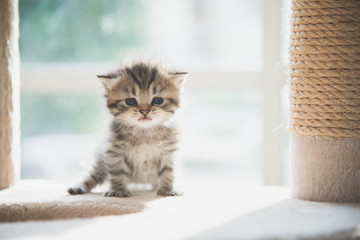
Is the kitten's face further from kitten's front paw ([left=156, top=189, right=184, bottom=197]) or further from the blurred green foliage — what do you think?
the blurred green foliage

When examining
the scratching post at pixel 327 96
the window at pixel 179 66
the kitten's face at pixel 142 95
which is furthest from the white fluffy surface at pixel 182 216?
the window at pixel 179 66

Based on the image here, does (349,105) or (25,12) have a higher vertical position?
(25,12)

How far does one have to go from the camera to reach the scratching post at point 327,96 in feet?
4.24

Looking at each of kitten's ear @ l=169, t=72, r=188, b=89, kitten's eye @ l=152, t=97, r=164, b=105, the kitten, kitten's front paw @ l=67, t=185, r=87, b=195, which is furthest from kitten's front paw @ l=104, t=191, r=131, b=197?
kitten's ear @ l=169, t=72, r=188, b=89

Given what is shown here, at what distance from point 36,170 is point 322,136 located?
1873 millimetres

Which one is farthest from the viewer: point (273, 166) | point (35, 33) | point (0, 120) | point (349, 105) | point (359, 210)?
point (35, 33)

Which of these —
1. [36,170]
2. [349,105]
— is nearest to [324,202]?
[349,105]

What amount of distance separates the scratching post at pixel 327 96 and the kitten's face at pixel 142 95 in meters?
→ 0.48

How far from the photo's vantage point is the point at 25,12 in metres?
2.36

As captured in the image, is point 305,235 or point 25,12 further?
point 25,12

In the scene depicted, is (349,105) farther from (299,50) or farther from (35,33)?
(35,33)

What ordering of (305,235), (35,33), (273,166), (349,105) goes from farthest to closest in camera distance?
(35,33) → (273,166) → (349,105) → (305,235)

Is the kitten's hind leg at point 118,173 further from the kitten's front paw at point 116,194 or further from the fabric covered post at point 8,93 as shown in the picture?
the fabric covered post at point 8,93

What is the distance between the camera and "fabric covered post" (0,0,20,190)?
→ 1.53 m
